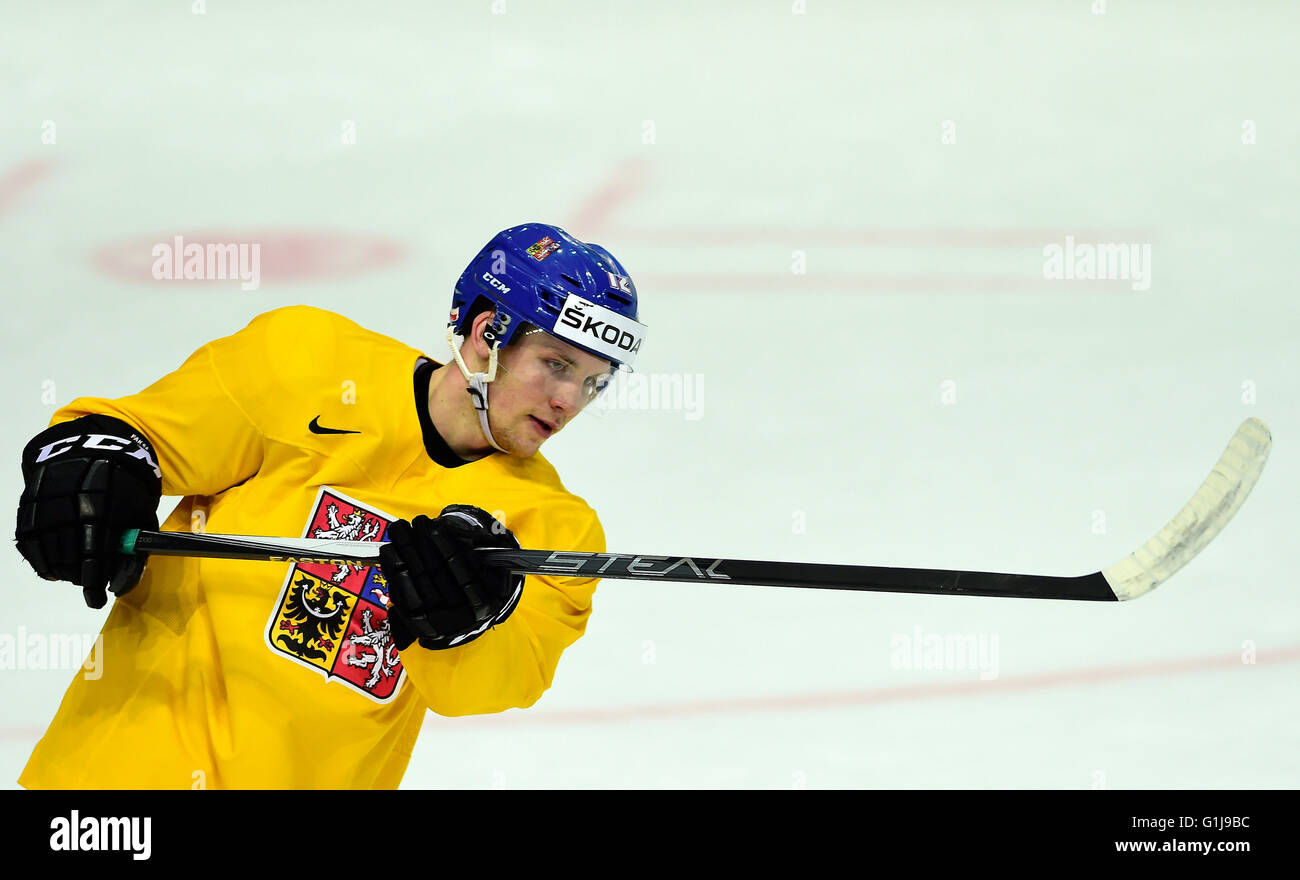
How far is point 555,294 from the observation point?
95.5 inches

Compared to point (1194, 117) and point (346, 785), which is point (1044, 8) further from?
point (346, 785)

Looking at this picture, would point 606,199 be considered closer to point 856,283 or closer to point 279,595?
point 856,283

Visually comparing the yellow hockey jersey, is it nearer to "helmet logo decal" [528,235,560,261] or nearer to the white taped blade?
"helmet logo decal" [528,235,560,261]

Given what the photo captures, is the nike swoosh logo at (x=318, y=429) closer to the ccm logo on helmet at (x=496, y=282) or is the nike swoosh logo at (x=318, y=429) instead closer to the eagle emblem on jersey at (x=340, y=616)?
the eagle emblem on jersey at (x=340, y=616)

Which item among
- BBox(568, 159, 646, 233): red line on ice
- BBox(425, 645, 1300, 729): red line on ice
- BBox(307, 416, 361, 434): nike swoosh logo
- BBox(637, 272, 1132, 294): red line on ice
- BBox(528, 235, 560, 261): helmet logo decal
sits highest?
BBox(568, 159, 646, 233): red line on ice

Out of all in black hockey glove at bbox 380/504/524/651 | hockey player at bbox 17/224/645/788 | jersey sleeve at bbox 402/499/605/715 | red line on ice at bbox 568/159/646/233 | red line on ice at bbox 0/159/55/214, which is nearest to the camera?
black hockey glove at bbox 380/504/524/651

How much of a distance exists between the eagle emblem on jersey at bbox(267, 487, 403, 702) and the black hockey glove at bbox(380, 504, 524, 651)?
254 millimetres

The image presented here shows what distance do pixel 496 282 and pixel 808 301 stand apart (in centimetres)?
241

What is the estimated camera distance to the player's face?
2.43 m

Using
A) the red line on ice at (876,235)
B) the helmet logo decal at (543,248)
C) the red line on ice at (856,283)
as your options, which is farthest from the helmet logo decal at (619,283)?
the red line on ice at (876,235)

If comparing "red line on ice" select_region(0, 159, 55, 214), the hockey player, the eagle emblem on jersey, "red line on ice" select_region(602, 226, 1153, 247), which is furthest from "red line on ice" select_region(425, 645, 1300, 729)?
"red line on ice" select_region(0, 159, 55, 214)

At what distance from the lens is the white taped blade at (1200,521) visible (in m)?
2.08

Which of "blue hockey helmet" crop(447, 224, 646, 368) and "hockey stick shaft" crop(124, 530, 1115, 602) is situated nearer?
"hockey stick shaft" crop(124, 530, 1115, 602)
